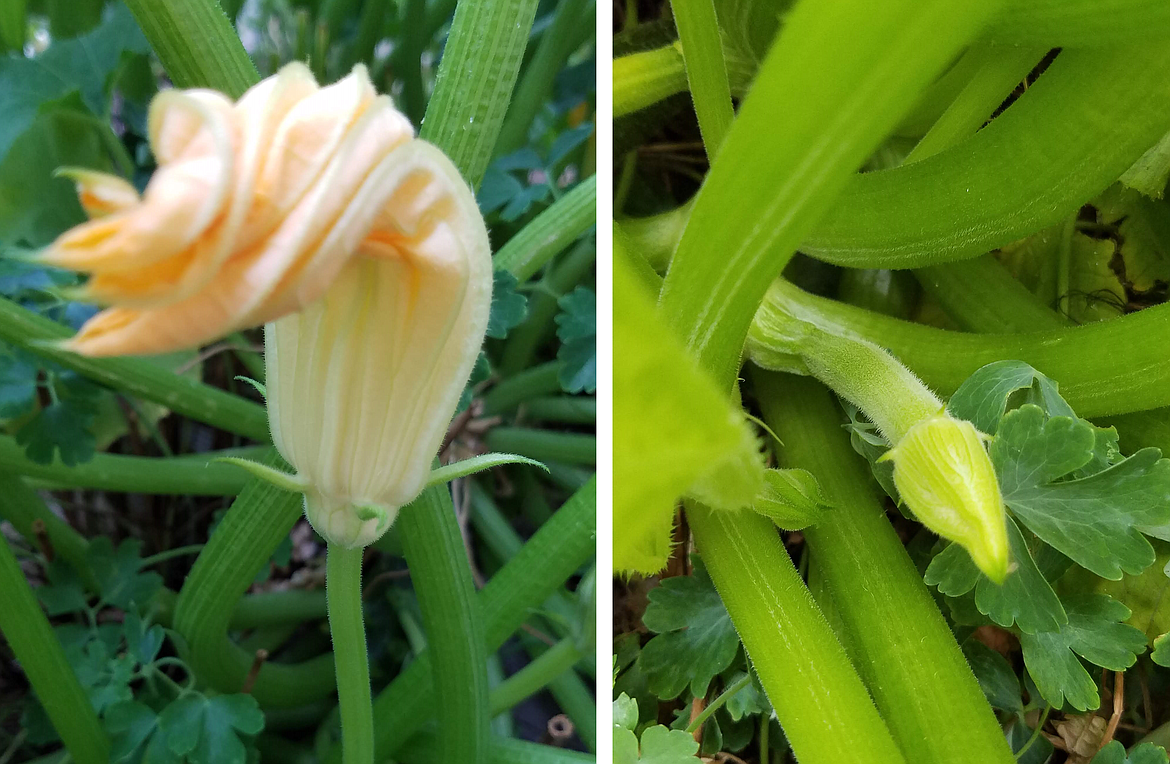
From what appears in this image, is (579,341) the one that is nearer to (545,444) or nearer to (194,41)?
(545,444)

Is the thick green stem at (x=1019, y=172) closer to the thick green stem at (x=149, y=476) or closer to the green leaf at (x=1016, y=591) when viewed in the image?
the green leaf at (x=1016, y=591)

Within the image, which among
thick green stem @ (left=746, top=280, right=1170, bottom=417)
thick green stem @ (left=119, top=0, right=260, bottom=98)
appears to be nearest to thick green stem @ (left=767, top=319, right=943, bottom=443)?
thick green stem @ (left=746, top=280, right=1170, bottom=417)

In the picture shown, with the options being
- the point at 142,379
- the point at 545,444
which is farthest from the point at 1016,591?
the point at 142,379

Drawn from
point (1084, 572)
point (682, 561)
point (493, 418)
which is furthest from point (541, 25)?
point (1084, 572)

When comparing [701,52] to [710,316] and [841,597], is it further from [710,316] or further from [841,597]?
[841,597]

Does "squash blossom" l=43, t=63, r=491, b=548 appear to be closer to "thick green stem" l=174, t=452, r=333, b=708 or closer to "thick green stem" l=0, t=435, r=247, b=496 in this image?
"thick green stem" l=174, t=452, r=333, b=708
